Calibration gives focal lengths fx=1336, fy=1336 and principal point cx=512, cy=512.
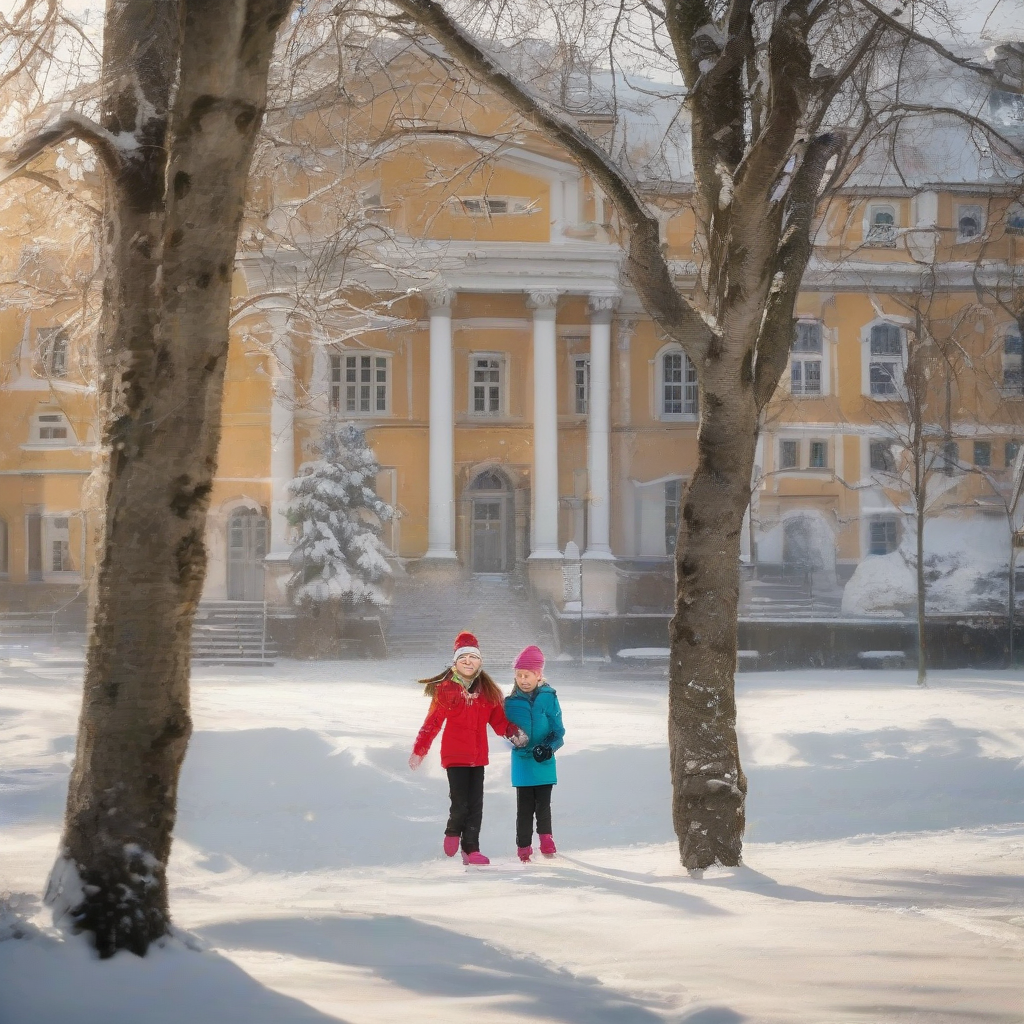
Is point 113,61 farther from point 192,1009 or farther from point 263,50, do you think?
point 192,1009

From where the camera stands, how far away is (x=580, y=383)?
33938 mm

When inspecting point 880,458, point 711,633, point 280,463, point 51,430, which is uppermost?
point 51,430

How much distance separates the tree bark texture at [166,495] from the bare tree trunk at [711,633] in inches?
138

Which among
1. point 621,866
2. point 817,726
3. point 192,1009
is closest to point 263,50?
point 192,1009

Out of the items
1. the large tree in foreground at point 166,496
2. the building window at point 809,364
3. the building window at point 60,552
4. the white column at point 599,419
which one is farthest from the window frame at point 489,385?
the large tree in foreground at point 166,496

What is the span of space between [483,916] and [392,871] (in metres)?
4.04

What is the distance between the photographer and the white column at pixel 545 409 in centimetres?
3180

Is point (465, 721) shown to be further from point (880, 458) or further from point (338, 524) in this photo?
point (880, 458)

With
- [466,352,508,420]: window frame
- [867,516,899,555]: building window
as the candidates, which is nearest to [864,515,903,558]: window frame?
[867,516,899,555]: building window

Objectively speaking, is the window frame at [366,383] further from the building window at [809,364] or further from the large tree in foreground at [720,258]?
the large tree in foreground at [720,258]

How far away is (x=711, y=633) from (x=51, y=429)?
28.5 metres

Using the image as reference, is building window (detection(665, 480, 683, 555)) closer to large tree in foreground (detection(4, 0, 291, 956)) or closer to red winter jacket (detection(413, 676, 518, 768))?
red winter jacket (detection(413, 676, 518, 768))

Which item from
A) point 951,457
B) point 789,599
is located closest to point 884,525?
point 951,457

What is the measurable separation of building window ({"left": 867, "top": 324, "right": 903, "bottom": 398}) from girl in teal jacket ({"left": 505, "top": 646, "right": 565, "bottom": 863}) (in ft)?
92.6
